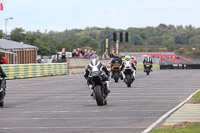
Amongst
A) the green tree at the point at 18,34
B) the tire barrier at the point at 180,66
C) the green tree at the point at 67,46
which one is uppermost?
the green tree at the point at 18,34

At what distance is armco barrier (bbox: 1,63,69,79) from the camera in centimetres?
3809

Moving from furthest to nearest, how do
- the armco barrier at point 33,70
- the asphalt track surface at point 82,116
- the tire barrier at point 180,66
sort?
the tire barrier at point 180,66
the armco barrier at point 33,70
the asphalt track surface at point 82,116

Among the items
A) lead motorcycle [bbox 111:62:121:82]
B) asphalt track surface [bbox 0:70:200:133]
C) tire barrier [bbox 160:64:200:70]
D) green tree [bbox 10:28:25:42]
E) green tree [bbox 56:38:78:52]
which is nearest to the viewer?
asphalt track surface [bbox 0:70:200:133]

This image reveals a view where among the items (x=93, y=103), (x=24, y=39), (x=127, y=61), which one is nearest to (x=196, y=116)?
(x=93, y=103)

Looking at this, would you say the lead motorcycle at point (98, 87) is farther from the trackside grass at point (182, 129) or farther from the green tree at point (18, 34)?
the green tree at point (18, 34)

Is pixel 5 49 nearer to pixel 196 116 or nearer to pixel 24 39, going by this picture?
pixel 196 116

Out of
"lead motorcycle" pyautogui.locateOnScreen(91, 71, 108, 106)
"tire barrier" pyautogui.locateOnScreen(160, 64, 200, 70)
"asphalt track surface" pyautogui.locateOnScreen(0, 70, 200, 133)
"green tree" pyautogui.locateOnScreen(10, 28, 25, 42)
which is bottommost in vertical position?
"tire barrier" pyautogui.locateOnScreen(160, 64, 200, 70)

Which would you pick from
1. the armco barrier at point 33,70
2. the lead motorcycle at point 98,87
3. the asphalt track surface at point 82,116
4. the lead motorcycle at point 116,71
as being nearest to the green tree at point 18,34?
the armco barrier at point 33,70

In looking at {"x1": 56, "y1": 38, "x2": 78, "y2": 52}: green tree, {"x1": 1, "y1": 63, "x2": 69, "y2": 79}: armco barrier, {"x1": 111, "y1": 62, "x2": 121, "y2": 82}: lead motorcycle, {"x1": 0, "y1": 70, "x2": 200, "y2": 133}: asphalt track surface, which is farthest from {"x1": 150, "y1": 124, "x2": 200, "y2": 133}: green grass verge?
{"x1": 56, "y1": 38, "x2": 78, "y2": 52}: green tree

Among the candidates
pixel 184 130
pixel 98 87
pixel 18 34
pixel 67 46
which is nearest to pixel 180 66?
pixel 18 34

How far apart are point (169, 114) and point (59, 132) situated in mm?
3790

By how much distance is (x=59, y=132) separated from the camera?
10.5 m

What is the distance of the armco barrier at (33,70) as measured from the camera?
1500 inches

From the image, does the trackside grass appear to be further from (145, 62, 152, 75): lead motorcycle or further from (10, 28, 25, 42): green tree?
(10, 28, 25, 42): green tree
